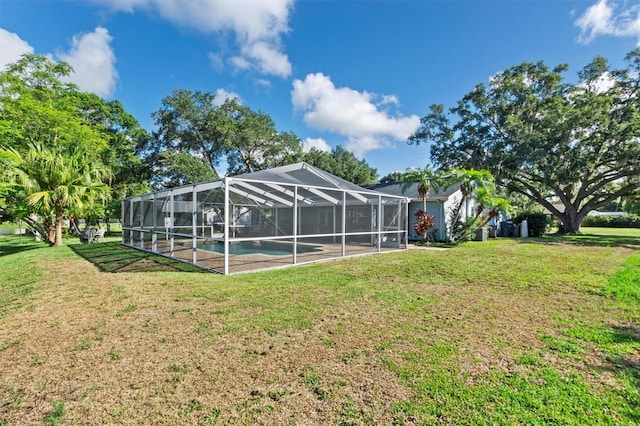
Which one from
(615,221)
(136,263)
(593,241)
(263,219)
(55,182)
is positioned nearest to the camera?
(136,263)

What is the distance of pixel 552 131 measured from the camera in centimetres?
1762

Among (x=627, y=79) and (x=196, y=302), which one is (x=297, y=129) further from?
(x=196, y=302)

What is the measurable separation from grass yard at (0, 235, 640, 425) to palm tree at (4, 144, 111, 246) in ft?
22.5

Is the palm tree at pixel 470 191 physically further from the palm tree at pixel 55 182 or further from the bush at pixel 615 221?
the bush at pixel 615 221

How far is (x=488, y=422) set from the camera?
2080 millimetres

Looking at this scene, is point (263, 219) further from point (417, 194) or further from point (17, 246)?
point (17, 246)

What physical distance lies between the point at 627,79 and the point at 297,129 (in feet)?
77.8

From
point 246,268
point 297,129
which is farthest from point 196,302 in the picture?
point 297,129

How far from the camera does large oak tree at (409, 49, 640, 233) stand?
56.7ft

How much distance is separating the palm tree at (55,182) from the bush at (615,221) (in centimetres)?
4373

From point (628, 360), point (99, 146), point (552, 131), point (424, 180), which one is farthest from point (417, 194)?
point (99, 146)

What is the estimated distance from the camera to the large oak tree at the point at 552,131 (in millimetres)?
17281

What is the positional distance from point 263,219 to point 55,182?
29.0 feet

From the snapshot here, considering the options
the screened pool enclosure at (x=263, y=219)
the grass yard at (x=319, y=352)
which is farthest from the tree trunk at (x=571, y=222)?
the grass yard at (x=319, y=352)
